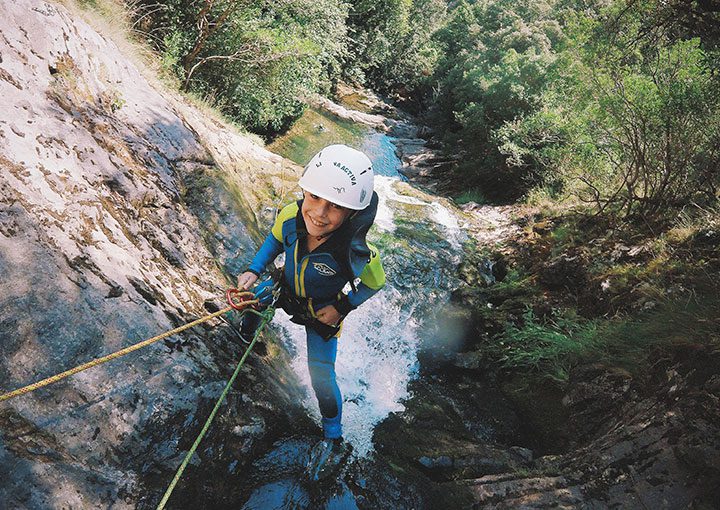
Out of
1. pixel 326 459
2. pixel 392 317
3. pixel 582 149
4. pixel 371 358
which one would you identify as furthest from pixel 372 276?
pixel 582 149

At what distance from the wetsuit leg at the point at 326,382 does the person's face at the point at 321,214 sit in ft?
2.70

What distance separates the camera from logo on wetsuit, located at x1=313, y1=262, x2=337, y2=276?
270cm

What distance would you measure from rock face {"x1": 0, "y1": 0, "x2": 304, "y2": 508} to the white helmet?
1274 mm

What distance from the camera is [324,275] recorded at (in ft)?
9.00

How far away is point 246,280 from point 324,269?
55 cm

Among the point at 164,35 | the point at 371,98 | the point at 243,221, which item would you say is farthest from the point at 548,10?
the point at 243,221

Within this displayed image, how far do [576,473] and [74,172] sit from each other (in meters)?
3.94

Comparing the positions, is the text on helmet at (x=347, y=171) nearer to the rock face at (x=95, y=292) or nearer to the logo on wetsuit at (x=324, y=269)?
the logo on wetsuit at (x=324, y=269)

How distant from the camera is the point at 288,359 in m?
4.28

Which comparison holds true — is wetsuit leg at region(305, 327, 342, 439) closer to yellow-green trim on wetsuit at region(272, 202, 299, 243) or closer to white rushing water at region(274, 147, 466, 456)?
white rushing water at region(274, 147, 466, 456)

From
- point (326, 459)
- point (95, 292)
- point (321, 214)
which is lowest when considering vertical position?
point (326, 459)

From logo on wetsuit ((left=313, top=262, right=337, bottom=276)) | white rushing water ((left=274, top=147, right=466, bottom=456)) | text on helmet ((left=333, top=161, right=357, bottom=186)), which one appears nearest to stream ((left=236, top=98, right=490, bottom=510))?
white rushing water ((left=274, top=147, right=466, bottom=456))

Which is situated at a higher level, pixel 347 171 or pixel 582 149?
pixel 582 149

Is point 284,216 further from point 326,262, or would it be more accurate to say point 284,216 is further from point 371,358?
point 371,358
